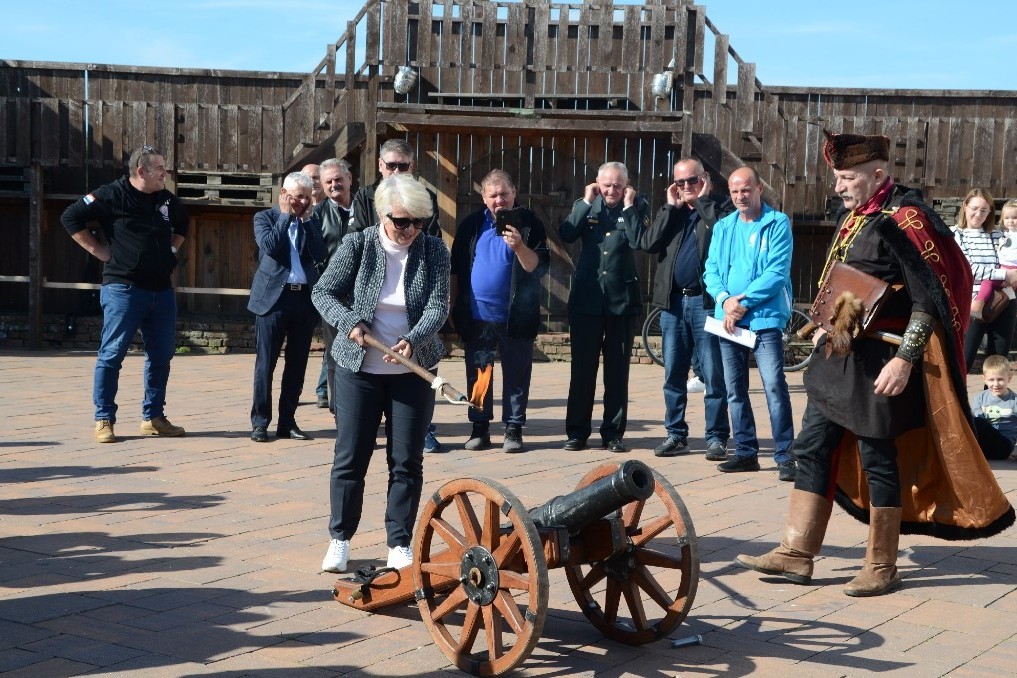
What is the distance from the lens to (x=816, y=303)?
A: 5.42m

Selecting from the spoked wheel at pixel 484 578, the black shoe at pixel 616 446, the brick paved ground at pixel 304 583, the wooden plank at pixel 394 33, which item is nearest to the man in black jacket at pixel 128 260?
the brick paved ground at pixel 304 583

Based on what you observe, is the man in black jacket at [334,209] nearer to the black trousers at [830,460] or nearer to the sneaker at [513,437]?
the sneaker at [513,437]

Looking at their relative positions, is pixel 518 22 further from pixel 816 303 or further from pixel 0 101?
pixel 816 303

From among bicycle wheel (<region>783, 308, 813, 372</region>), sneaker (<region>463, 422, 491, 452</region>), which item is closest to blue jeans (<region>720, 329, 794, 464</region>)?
sneaker (<region>463, 422, 491, 452</region>)

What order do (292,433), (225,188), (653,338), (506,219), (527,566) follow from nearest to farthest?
(527,566)
(506,219)
(292,433)
(653,338)
(225,188)

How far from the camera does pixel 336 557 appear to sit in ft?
17.5

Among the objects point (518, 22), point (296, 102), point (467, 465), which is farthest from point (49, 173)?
point (467, 465)

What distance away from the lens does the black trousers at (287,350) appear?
8.76 m

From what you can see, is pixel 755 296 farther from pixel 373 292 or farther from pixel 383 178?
pixel 373 292

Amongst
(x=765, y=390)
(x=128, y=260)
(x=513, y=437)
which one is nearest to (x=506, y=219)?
(x=513, y=437)

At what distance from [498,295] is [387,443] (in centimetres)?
343

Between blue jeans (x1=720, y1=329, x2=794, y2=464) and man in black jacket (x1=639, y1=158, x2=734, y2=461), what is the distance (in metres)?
0.31

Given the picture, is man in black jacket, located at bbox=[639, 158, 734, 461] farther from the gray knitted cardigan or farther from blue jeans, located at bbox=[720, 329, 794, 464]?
the gray knitted cardigan

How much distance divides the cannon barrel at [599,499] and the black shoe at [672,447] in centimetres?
420
